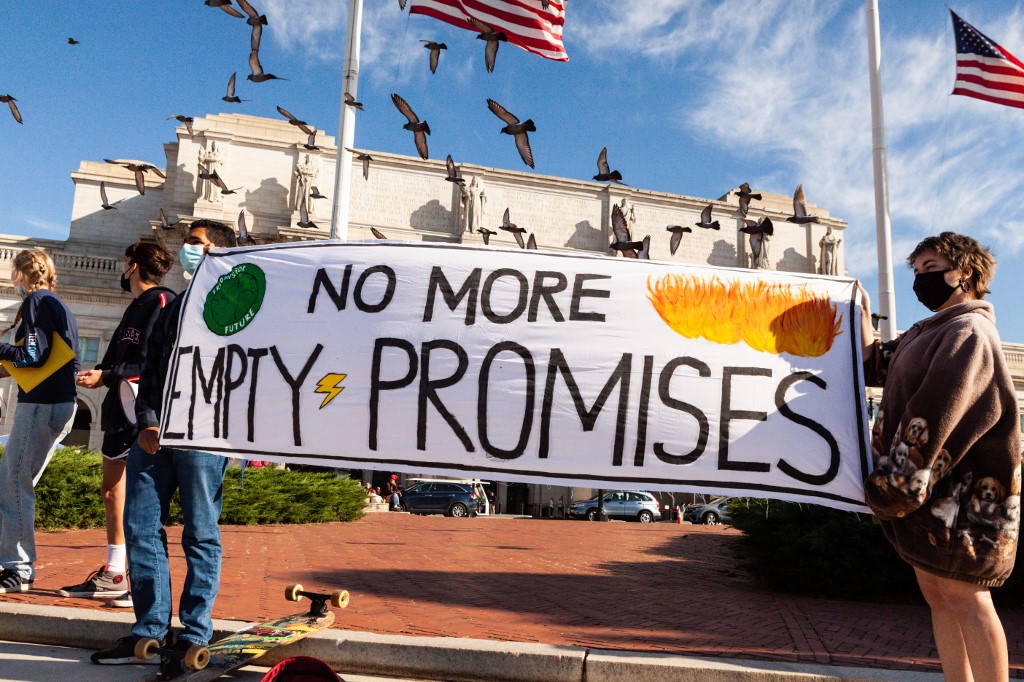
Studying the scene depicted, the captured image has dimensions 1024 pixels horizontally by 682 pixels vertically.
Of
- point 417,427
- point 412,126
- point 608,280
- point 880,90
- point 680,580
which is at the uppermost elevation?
point 880,90

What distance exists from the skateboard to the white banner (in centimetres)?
88

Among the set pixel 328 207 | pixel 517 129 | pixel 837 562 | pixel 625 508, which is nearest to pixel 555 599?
pixel 837 562

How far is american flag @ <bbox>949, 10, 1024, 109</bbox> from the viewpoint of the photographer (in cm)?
1020

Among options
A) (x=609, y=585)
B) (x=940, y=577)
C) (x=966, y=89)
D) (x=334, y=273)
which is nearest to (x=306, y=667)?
(x=334, y=273)

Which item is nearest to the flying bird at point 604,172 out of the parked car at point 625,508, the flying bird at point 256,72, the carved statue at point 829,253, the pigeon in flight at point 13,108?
the flying bird at point 256,72

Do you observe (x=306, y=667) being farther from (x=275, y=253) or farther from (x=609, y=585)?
(x=609, y=585)

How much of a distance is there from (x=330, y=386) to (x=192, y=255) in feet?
3.95

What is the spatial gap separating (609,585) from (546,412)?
409 centimetres

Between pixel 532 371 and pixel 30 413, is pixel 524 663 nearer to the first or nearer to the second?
pixel 532 371

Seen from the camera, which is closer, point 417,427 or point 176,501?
point 417,427

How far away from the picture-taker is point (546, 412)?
331cm

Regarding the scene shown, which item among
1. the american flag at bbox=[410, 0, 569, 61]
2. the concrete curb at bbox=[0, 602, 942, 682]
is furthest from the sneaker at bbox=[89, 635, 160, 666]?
the american flag at bbox=[410, 0, 569, 61]

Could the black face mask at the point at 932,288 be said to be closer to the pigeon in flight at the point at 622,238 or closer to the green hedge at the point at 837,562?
the pigeon in flight at the point at 622,238

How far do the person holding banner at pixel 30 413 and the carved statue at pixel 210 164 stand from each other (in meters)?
40.9
